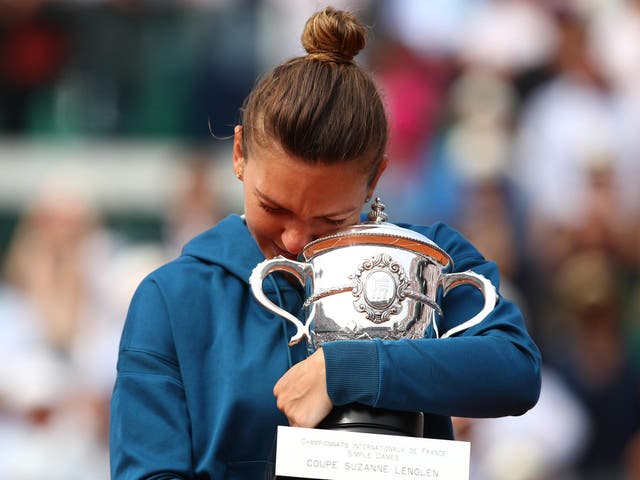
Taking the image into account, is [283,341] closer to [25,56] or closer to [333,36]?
[333,36]

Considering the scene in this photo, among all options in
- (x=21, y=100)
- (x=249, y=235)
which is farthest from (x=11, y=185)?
(x=249, y=235)

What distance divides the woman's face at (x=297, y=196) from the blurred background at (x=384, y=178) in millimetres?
3281

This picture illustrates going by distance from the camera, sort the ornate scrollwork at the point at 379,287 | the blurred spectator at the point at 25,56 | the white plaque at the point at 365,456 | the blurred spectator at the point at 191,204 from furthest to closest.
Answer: the blurred spectator at the point at 25,56
the blurred spectator at the point at 191,204
the ornate scrollwork at the point at 379,287
the white plaque at the point at 365,456

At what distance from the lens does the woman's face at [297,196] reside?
1.65m

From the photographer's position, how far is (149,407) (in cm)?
162

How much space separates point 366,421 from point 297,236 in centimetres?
29

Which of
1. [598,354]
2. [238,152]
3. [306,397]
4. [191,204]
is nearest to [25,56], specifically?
[191,204]

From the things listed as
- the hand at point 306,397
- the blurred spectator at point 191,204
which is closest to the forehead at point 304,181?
the hand at point 306,397

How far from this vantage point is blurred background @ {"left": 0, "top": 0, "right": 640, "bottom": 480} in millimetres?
5145

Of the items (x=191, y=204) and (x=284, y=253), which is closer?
(x=284, y=253)

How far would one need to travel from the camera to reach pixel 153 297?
1678 millimetres

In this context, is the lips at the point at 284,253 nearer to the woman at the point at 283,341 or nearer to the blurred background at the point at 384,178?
the woman at the point at 283,341

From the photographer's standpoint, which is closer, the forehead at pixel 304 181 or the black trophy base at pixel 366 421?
the black trophy base at pixel 366 421

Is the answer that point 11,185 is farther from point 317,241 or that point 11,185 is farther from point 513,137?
point 317,241
